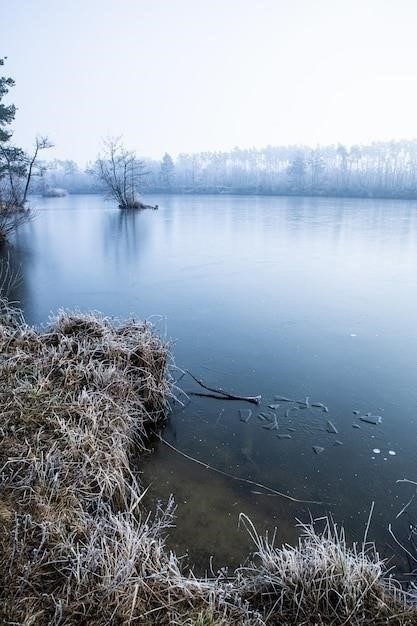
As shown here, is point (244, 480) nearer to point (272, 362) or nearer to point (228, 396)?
point (228, 396)

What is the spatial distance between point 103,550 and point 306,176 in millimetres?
59398

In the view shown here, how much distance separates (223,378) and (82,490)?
2.45m

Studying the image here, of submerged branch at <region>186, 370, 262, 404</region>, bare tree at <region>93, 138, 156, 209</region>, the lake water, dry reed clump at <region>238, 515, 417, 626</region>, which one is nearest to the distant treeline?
bare tree at <region>93, 138, 156, 209</region>

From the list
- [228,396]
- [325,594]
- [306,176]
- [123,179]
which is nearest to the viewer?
[325,594]

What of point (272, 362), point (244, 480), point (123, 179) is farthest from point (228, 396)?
point (123, 179)

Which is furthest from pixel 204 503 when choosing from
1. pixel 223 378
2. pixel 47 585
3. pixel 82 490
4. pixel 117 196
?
pixel 117 196

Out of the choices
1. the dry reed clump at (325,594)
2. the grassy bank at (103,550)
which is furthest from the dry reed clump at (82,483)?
the dry reed clump at (325,594)

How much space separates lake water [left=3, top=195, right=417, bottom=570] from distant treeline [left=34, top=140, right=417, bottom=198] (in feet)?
106

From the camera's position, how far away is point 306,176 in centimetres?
5603

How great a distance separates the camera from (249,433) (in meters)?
3.82

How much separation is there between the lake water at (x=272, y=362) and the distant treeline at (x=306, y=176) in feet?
106

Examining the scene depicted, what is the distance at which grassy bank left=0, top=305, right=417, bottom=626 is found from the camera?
74.7 inches

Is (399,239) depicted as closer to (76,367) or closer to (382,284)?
(382,284)

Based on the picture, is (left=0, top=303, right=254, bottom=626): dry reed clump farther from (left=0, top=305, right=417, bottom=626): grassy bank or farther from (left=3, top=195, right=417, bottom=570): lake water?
(left=3, top=195, right=417, bottom=570): lake water
